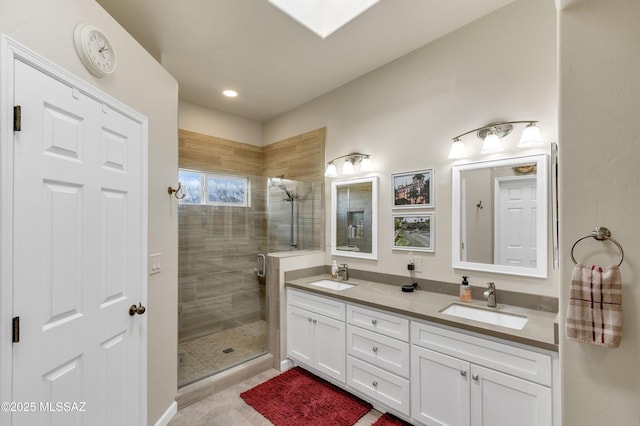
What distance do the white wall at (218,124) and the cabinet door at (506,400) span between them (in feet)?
11.6

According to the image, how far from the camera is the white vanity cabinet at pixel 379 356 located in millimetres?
1899

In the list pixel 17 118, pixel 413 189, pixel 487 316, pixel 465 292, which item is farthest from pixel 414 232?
pixel 17 118

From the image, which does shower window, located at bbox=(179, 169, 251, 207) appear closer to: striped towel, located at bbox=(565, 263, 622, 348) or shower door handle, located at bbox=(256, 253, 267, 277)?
shower door handle, located at bbox=(256, 253, 267, 277)

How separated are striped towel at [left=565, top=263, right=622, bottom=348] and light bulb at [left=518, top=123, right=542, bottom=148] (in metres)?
1.03

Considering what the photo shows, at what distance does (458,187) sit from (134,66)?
2339 millimetres

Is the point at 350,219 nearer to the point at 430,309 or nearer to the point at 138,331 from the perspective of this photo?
the point at 430,309

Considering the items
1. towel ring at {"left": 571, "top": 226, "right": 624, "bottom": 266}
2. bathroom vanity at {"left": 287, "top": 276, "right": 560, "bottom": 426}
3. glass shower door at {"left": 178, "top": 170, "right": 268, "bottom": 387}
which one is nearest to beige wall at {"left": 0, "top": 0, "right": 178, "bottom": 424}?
glass shower door at {"left": 178, "top": 170, "right": 268, "bottom": 387}

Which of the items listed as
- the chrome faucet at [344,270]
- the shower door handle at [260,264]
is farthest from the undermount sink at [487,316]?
the shower door handle at [260,264]

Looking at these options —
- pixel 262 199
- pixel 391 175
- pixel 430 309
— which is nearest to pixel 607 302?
pixel 430 309

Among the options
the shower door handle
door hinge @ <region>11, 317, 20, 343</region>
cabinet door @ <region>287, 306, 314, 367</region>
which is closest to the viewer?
door hinge @ <region>11, 317, 20, 343</region>

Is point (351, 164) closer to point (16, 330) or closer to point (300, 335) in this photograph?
point (300, 335)

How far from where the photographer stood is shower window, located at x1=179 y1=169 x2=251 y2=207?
8.95 ft

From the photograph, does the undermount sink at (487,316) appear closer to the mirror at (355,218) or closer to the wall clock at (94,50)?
the mirror at (355,218)

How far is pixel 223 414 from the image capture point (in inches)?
81.6
